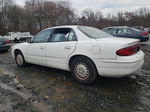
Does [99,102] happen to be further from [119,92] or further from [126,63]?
[126,63]

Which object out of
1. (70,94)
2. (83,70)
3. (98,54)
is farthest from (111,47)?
(70,94)

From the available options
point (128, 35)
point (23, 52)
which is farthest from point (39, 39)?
point (128, 35)

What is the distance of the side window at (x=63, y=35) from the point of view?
368 centimetres

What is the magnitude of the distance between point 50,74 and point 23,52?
1438 mm

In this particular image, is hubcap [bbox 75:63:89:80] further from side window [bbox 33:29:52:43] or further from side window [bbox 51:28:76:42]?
side window [bbox 33:29:52:43]

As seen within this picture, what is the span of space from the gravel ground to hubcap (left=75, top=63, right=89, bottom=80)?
0.23 meters

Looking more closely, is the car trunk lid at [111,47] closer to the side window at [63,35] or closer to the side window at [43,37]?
the side window at [63,35]

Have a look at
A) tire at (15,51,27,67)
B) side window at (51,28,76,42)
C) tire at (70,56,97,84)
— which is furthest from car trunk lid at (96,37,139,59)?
tire at (15,51,27,67)

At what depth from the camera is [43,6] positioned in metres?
34.0

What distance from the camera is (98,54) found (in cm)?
308

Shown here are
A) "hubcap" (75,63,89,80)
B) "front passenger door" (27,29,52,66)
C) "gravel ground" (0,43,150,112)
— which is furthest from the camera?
"front passenger door" (27,29,52,66)

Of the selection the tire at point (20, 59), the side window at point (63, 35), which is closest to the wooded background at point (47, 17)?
the tire at point (20, 59)

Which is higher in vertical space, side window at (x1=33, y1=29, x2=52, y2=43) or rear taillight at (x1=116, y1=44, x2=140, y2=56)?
side window at (x1=33, y1=29, x2=52, y2=43)

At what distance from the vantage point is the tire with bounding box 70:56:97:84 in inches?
129
